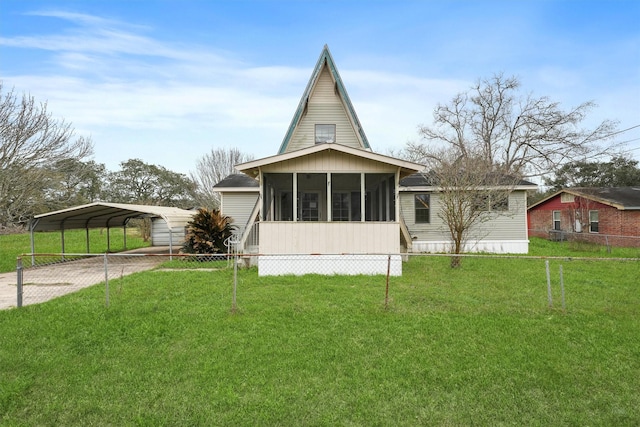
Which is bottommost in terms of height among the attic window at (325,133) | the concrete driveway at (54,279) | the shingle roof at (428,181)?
the concrete driveway at (54,279)

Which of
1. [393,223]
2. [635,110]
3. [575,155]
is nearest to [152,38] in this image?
[393,223]

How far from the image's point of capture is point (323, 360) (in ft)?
13.2

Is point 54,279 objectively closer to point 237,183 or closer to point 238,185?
point 238,185

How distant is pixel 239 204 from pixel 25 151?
9928 mm

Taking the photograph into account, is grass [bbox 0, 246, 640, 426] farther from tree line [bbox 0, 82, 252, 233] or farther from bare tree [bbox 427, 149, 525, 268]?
tree line [bbox 0, 82, 252, 233]

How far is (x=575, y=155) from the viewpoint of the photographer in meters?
24.8

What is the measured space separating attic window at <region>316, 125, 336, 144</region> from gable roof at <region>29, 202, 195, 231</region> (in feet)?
20.9

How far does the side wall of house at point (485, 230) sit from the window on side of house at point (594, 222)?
22.1 ft

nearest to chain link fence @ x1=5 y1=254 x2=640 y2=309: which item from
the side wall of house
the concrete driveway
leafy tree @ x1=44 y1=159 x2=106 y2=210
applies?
the concrete driveway

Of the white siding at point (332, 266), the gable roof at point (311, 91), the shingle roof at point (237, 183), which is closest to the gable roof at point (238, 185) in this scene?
the shingle roof at point (237, 183)

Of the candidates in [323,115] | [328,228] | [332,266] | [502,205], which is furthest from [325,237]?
[502,205]

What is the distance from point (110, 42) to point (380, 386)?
15.3 meters

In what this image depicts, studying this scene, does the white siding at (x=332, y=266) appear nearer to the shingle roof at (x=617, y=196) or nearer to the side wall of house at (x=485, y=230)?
the side wall of house at (x=485, y=230)

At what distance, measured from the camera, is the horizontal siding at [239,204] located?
597 inches
